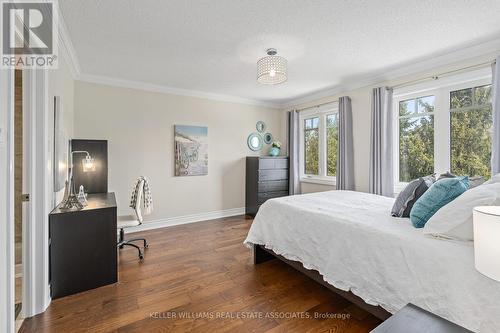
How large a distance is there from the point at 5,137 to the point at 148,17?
59.0 inches

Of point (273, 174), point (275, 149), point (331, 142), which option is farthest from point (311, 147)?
point (273, 174)

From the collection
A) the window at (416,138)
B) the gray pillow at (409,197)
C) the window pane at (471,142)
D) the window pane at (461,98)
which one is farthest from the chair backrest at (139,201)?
the window pane at (461,98)

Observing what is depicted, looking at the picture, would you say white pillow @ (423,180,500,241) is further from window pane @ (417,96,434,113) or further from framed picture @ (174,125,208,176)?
framed picture @ (174,125,208,176)

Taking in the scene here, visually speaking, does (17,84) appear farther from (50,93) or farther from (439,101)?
(439,101)

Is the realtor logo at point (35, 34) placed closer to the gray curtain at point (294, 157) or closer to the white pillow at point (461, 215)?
the white pillow at point (461, 215)

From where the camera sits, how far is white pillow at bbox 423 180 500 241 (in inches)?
55.1

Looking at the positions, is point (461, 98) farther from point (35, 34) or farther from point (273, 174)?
point (35, 34)

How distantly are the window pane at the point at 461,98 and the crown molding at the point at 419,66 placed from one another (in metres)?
0.35

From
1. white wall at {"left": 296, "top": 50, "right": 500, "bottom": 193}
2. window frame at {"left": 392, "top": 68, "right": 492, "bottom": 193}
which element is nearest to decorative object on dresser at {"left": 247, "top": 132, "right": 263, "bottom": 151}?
white wall at {"left": 296, "top": 50, "right": 500, "bottom": 193}

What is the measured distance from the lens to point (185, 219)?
14.4 ft

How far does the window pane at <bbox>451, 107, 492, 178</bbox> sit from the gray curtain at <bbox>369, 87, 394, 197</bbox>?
2.25ft

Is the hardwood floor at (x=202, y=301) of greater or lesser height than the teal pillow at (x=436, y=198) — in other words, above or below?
below

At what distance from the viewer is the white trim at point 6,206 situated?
3.74 ft

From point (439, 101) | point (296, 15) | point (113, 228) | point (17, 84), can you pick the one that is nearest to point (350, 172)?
point (439, 101)
